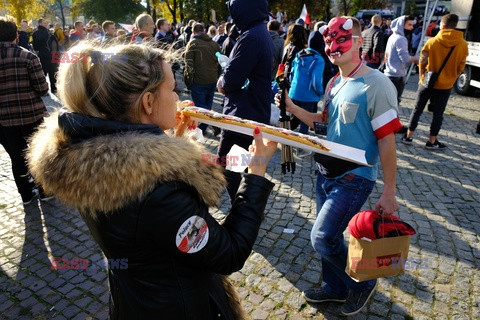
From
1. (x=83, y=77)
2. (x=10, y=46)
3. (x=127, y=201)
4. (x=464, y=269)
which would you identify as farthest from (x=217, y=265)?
(x=10, y=46)

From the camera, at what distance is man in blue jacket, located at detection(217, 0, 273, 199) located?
3352 mm

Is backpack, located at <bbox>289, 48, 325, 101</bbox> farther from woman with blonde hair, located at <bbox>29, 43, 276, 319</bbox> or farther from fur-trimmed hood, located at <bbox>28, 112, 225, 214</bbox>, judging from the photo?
fur-trimmed hood, located at <bbox>28, 112, 225, 214</bbox>

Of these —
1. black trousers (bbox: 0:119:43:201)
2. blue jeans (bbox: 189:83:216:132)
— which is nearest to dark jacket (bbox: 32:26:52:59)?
blue jeans (bbox: 189:83:216:132)

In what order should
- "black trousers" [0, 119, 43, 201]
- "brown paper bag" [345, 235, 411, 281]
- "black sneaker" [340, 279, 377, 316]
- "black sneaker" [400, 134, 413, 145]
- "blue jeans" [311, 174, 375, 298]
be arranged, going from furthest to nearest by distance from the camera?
"black sneaker" [400, 134, 413, 145]
"black trousers" [0, 119, 43, 201]
"black sneaker" [340, 279, 377, 316]
"blue jeans" [311, 174, 375, 298]
"brown paper bag" [345, 235, 411, 281]

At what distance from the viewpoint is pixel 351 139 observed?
2.35 meters

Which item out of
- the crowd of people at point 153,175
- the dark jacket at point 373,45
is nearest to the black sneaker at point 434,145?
the dark jacket at point 373,45

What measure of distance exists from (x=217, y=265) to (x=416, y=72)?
15.5 m

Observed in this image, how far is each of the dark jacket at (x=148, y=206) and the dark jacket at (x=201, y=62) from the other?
565 centimetres

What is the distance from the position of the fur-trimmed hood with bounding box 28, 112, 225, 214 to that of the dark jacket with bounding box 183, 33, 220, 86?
5.64m

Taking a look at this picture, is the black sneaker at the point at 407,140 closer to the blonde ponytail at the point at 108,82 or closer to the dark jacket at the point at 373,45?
the dark jacket at the point at 373,45

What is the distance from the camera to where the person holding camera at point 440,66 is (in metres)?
6.06

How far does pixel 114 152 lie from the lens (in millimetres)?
1215

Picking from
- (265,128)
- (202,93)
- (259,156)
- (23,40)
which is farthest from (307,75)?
(23,40)

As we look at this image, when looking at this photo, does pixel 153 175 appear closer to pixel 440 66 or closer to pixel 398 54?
pixel 440 66
